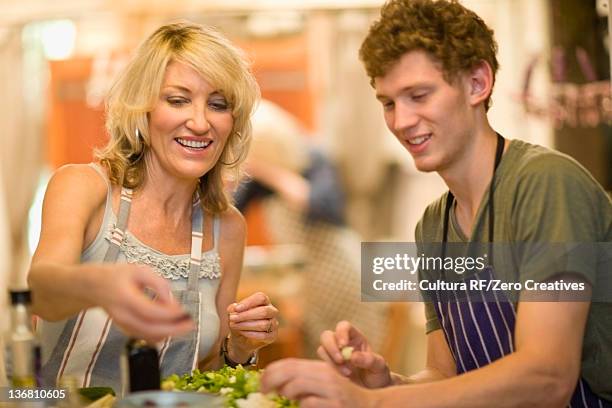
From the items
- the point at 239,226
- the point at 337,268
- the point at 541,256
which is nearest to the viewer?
the point at 541,256

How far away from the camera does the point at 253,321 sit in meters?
1.81

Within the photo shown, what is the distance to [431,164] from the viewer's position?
63.7 inches

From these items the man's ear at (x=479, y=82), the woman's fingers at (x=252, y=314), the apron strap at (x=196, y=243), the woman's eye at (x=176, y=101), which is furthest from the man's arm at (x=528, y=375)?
the woman's eye at (x=176, y=101)

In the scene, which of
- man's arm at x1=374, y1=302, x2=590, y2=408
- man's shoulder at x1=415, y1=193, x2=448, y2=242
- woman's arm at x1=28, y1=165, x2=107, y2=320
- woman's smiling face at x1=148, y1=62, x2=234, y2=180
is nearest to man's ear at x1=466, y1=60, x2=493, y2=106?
man's shoulder at x1=415, y1=193, x2=448, y2=242

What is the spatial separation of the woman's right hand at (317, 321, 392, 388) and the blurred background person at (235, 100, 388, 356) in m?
2.87

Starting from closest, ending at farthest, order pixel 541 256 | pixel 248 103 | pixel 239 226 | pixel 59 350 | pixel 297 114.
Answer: pixel 541 256 < pixel 59 350 < pixel 248 103 < pixel 239 226 < pixel 297 114

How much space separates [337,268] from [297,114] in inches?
34.9

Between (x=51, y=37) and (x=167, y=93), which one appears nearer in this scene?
(x=167, y=93)

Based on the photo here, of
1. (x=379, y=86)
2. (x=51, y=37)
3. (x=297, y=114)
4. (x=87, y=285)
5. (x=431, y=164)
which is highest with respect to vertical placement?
(x=51, y=37)

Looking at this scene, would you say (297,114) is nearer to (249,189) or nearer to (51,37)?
(249,189)

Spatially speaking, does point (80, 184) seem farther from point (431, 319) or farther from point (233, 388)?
point (431, 319)

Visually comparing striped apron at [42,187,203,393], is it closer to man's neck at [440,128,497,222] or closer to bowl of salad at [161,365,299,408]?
bowl of salad at [161,365,299,408]

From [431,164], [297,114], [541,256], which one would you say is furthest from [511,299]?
[297,114]

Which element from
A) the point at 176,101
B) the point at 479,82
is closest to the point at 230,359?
the point at 176,101
